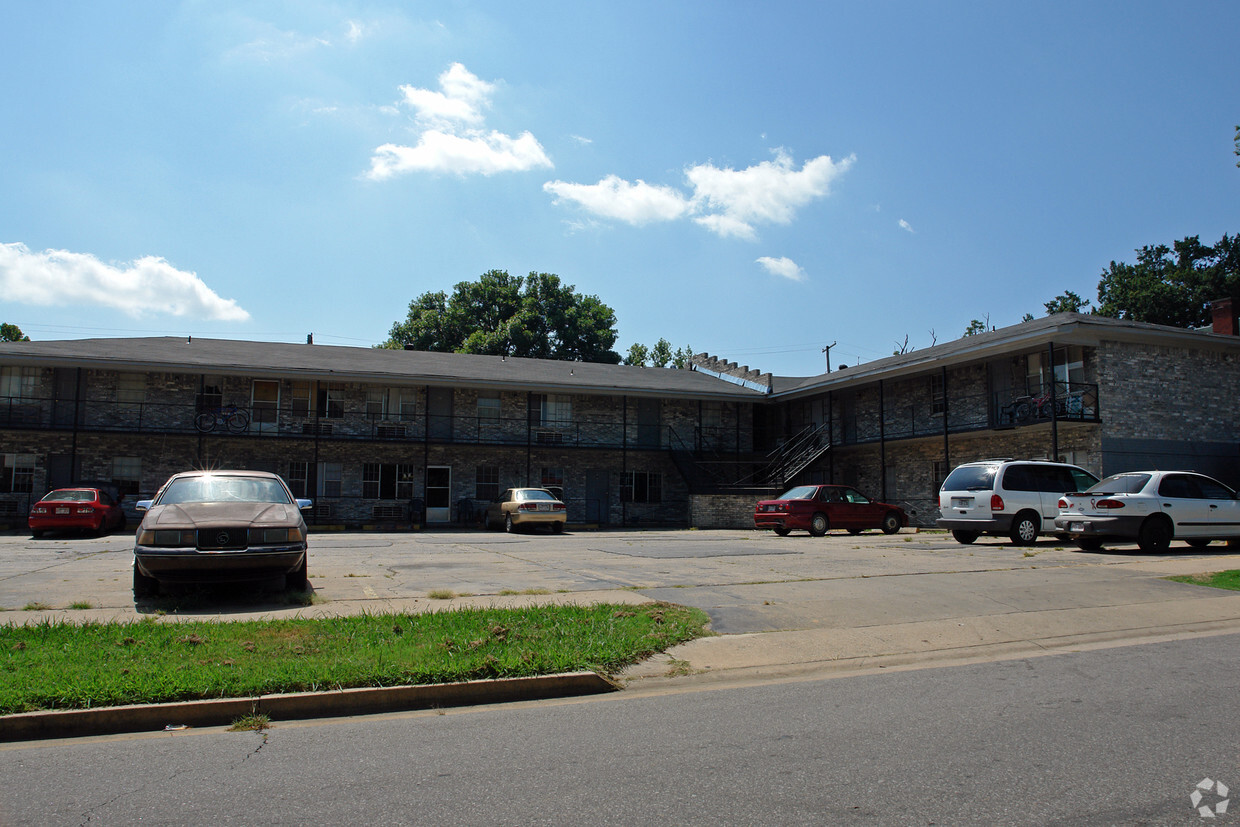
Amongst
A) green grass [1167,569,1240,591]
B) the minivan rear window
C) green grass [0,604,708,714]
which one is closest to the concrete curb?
green grass [0,604,708,714]

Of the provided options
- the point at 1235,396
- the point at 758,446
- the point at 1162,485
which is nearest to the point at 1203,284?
the point at 1235,396

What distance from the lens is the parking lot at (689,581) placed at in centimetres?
898

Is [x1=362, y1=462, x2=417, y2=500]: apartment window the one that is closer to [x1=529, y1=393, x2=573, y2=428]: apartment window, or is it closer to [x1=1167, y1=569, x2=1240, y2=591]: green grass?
[x1=529, y1=393, x2=573, y2=428]: apartment window

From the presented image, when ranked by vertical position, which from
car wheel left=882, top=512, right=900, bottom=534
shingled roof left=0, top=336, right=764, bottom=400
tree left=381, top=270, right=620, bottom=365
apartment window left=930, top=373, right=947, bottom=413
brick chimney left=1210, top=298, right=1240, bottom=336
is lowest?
car wheel left=882, top=512, right=900, bottom=534

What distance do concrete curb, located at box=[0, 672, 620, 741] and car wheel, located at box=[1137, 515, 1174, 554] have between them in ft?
40.8

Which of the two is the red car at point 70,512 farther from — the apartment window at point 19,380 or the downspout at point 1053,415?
the downspout at point 1053,415

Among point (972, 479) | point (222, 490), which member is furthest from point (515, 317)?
point (222, 490)

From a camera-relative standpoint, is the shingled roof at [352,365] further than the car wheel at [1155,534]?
Yes

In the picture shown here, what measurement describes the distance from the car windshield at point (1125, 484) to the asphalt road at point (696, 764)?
1001cm

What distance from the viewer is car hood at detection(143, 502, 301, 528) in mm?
9086

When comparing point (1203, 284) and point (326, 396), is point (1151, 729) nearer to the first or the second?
point (326, 396)

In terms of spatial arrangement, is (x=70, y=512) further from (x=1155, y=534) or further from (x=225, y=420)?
(x=1155, y=534)

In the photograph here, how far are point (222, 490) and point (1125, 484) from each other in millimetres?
14742

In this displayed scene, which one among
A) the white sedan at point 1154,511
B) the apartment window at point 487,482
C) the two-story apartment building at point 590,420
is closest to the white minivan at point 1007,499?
the white sedan at point 1154,511
